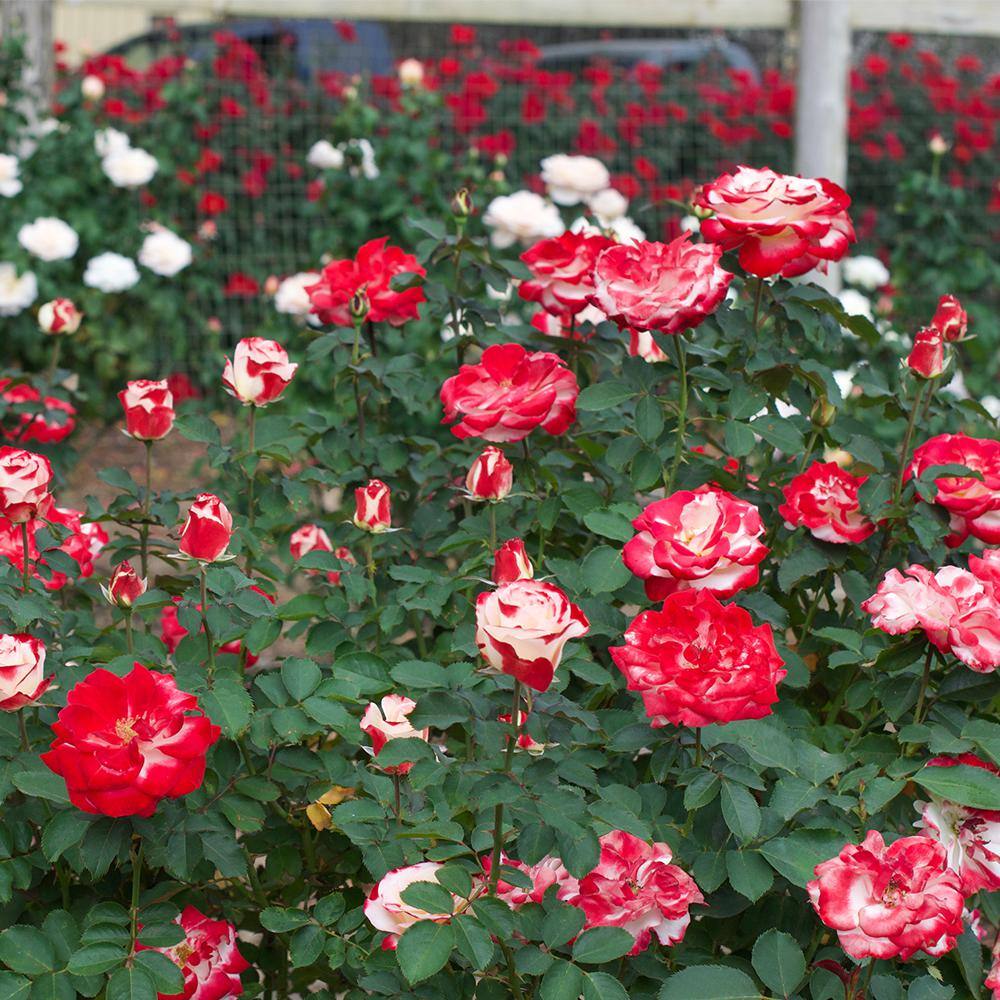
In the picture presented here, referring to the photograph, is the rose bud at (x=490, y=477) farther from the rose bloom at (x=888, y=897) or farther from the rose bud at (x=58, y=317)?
the rose bud at (x=58, y=317)

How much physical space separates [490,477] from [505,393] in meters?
0.11

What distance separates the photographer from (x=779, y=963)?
1.13 meters

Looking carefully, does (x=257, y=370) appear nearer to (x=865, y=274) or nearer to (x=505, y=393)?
(x=505, y=393)

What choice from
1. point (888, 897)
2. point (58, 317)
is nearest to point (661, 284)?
point (888, 897)

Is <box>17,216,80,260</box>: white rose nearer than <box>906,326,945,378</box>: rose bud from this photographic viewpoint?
No

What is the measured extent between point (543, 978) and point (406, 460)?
0.79 metres

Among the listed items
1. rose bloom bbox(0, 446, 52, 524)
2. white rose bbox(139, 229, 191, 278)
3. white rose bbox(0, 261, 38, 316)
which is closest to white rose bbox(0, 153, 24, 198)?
white rose bbox(0, 261, 38, 316)

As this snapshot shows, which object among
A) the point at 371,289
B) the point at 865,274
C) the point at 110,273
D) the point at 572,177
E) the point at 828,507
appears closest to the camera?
the point at 828,507

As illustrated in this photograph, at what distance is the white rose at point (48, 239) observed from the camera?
4.27 m

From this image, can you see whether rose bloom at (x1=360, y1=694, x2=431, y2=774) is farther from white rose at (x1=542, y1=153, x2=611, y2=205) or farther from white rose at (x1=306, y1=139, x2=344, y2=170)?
white rose at (x1=306, y1=139, x2=344, y2=170)

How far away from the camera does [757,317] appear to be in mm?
1594

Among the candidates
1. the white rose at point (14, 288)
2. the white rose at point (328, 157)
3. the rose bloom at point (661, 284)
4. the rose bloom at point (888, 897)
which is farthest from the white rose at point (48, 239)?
the rose bloom at point (888, 897)

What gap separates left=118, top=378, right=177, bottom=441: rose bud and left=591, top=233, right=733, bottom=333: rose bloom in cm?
49

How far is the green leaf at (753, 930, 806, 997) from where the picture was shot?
3.69ft
